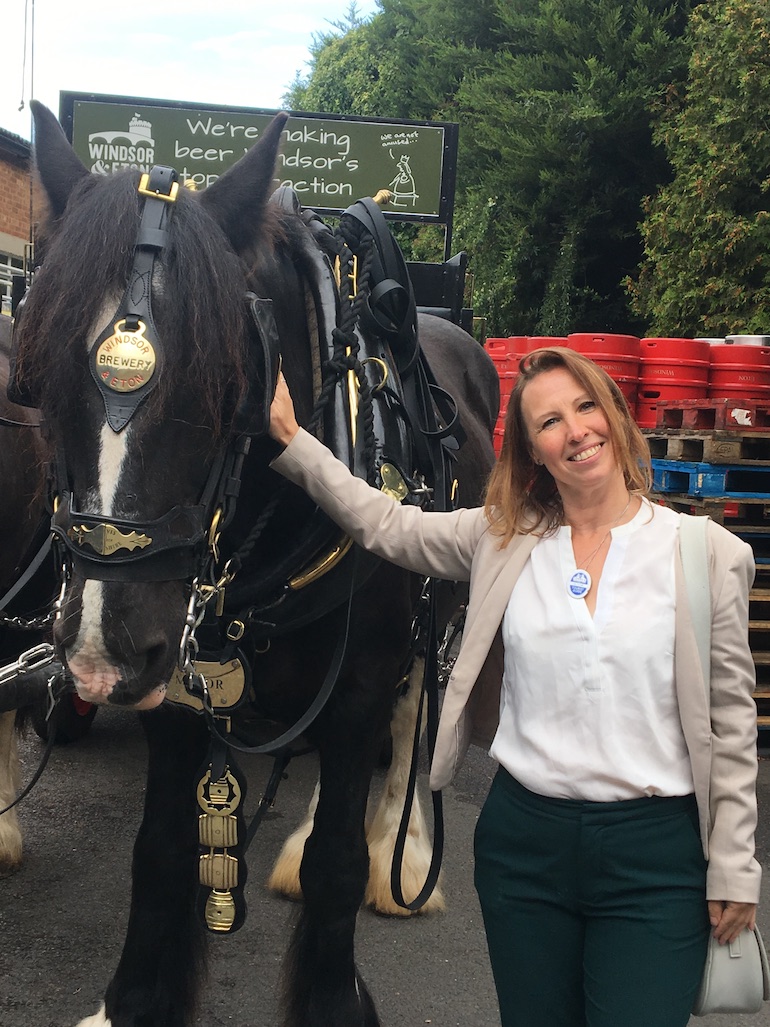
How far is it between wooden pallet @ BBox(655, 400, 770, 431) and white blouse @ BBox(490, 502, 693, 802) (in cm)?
314

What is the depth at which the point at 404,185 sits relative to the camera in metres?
5.76

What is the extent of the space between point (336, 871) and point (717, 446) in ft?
10.1

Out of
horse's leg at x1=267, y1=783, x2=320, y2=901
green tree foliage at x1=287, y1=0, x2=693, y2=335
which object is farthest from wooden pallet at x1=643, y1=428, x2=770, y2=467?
green tree foliage at x1=287, y1=0, x2=693, y2=335

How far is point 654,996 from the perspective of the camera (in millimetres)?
1667

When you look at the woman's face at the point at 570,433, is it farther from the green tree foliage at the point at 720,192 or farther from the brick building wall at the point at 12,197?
the brick building wall at the point at 12,197

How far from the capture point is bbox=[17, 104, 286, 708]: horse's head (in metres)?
1.59

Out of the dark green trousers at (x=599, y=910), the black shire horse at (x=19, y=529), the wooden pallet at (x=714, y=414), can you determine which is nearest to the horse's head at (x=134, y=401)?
the dark green trousers at (x=599, y=910)

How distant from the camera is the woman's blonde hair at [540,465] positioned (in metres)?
1.87

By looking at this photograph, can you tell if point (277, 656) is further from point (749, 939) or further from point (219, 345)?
point (749, 939)

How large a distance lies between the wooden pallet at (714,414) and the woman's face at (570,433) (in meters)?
3.13

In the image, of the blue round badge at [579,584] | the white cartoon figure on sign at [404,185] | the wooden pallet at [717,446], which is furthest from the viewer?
the white cartoon figure on sign at [404,185]

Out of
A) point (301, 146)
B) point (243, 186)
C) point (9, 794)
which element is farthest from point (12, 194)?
point (243, 186)

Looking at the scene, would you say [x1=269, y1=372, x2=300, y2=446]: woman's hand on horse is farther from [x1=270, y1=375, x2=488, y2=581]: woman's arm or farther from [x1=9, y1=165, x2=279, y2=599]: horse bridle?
[x1=9, y1=165, x2=279, y2=599]: horse bridle

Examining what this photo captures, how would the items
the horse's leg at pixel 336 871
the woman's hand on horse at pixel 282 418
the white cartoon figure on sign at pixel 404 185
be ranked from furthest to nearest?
the white cartoon figure on sign at pixel 404 185 → the horse's leg at pixel 336 871 → the woman's hand on horse at pixel 282 418
